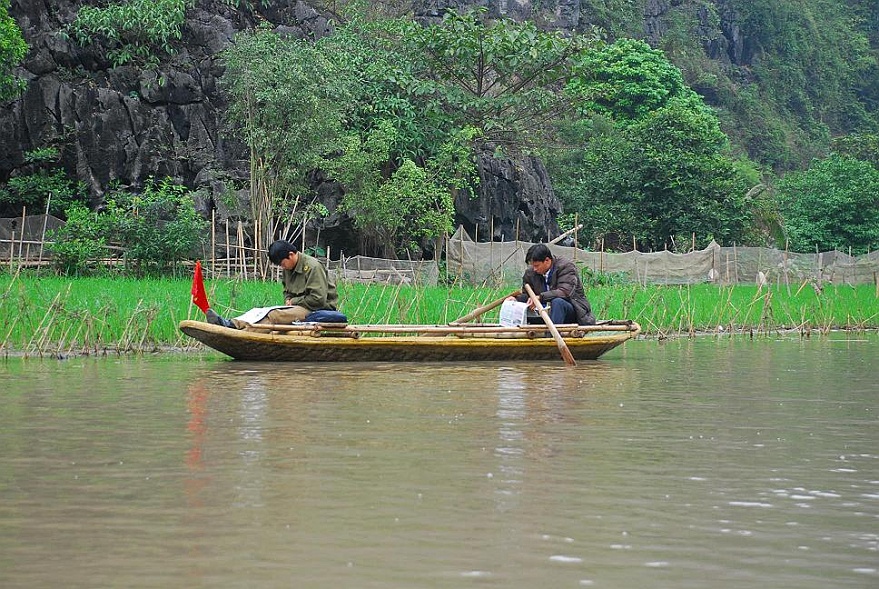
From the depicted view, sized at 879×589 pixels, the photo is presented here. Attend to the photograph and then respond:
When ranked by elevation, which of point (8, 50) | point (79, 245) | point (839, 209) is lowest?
point (79, 245)

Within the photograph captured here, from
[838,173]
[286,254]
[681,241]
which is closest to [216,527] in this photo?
[286,254]

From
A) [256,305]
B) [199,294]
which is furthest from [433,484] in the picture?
[256,305]

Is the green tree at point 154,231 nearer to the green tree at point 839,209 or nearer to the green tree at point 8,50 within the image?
the green tree at point 8,50

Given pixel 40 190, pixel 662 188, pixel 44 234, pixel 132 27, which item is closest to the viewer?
pixel 44 234

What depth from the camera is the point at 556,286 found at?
35.4 feet

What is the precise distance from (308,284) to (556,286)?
2.19 metres

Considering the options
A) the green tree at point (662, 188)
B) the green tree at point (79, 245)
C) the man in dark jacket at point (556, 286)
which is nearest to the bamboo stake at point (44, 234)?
the green tree at point (79, 245)

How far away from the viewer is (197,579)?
3334 millimetres

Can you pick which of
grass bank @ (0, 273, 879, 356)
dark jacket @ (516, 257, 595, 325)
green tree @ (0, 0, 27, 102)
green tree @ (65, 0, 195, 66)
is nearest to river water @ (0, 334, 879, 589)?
grass bank @ (0, 273, 879, 356)

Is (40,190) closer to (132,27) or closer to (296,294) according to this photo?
(132,27)

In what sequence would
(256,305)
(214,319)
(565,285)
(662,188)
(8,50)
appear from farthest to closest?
(662,188), (8,50), (256,305), (565,285), (214,319)

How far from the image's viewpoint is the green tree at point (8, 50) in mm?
18641

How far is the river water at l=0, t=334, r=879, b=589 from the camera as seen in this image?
3.51m

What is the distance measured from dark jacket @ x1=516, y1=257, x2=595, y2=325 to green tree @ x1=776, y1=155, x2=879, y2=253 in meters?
21.6
